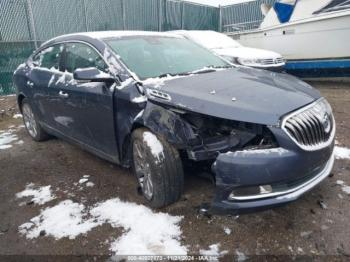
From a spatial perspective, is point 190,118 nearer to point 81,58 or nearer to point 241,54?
point 81,58

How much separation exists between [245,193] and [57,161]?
2.96m

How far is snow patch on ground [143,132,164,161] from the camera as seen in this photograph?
2.84 metres

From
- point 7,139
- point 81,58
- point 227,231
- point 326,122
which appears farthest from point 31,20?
point 326,122

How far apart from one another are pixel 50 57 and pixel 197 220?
3.05 metres

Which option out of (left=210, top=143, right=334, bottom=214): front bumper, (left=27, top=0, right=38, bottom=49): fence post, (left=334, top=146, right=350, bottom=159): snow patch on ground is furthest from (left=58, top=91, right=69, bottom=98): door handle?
(left=27, top=0, right=38, bottom=49): fence post

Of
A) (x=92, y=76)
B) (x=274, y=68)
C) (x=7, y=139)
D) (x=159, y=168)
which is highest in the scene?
(x=92, y=76)

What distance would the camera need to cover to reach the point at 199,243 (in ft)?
8.69

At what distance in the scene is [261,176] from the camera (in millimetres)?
2395

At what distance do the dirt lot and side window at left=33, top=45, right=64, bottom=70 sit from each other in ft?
4.40

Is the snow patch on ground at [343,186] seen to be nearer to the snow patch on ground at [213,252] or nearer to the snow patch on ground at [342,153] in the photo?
the snow patch on ground at [342,153]

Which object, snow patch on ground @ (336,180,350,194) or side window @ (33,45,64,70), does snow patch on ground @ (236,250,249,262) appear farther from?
side window @ (33,45,64,70)

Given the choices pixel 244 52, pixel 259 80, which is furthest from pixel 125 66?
pixel 244 52

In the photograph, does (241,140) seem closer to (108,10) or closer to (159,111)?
(159,111)

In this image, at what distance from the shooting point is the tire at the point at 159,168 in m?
2.82
